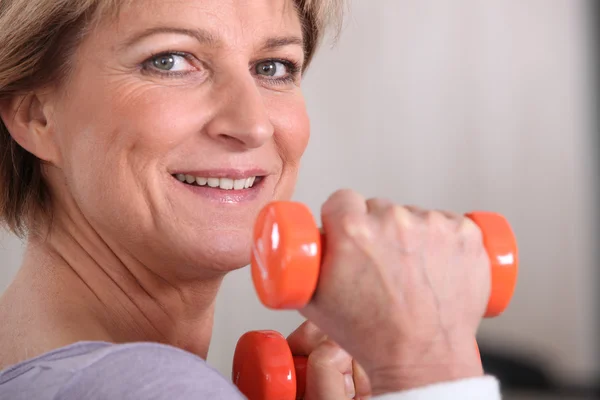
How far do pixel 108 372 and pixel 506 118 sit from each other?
11.3 feet

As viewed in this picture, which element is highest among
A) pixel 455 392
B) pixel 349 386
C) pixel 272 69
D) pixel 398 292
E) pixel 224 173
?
pixel 272 69

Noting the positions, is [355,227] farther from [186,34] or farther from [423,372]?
[186,34]

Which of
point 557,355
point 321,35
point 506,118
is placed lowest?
point 557,355

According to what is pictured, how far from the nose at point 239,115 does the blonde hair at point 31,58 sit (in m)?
0.20

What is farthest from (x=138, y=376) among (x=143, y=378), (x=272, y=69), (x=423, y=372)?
(x=272, y=69)

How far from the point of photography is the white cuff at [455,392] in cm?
84

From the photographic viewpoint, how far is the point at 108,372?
843 mm

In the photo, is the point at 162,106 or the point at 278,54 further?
the point at 278,54

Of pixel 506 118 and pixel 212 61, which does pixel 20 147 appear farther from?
pixel 506 118

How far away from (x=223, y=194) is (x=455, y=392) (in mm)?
515

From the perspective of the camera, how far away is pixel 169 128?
1.15m

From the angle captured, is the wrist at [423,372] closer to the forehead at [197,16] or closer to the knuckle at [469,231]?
the knuckle at [469,231]

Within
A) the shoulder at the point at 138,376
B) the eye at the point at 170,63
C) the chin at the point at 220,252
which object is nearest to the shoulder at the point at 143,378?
the shoulder at the point at 138,376

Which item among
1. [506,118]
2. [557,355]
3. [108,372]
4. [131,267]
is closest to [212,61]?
[131,267]
